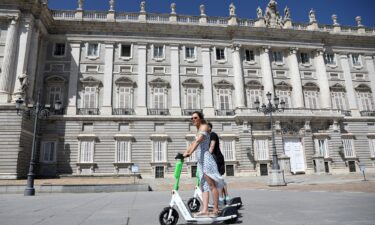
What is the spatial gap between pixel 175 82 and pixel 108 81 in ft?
22.1

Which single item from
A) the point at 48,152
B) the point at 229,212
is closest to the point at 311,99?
the point at 48,152

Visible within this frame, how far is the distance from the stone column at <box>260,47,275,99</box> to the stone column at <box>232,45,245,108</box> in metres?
2.71

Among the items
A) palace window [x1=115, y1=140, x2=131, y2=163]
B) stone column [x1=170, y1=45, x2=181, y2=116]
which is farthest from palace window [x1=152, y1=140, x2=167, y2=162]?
stone column [x1=170, y1=45, x2=181, y2=116]

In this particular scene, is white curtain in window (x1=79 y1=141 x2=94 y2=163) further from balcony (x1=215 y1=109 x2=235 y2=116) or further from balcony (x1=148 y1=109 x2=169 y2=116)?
balcony (x1=215 y1=109 x2=235 y2=116)

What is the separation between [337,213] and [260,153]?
22.2m

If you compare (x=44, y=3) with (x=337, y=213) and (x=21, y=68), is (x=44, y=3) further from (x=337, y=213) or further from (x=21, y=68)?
(x=337, y=213)

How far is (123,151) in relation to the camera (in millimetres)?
25531

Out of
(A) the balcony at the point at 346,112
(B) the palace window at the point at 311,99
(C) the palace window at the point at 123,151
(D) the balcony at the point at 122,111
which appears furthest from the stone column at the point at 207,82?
(A) the balcony at the point at 346,112

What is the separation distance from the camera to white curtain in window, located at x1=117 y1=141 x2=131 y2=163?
25.4m

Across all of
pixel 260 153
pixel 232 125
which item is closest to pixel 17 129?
pixel 232 125

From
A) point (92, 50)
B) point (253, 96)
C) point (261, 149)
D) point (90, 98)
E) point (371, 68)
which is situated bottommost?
point (261, 149)

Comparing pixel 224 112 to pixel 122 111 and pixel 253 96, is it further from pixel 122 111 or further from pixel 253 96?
pixel 122 111

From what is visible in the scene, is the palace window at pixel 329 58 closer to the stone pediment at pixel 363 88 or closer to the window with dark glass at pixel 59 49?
the stone pediment at pixel 363 88

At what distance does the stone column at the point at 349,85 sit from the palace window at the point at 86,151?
2829 centimetres
